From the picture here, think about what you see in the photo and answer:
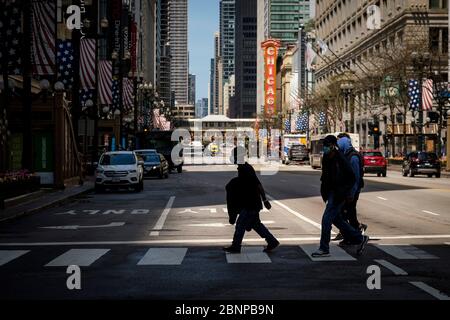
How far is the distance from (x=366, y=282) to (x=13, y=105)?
27.2m

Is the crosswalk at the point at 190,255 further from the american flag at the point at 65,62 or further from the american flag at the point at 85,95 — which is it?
the american flag at the point at 85,95

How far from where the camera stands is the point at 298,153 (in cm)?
10019

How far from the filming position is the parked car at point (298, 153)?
10026cm

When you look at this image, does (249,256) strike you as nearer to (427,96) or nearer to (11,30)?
(11,30)

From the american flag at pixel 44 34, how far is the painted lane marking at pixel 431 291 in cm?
2114

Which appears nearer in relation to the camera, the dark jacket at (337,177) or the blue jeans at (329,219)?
the blue jeans at (329,219)

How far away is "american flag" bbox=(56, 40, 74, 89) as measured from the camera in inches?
1421

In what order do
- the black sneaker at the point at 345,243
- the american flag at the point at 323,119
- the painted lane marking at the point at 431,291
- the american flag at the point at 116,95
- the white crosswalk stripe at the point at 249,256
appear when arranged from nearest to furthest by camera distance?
1. the painted lane marking at the point at 431,291
2. the white crosswalk stripe at the point at 249,256
3. the black sneaker at the point at 345,243
4. the american flag at the point at 116,95
5. the american flag at the point at 323,119

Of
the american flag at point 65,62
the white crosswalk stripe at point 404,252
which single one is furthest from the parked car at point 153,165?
the white crosswalk stripe at point 404,252

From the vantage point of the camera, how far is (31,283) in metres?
10.8

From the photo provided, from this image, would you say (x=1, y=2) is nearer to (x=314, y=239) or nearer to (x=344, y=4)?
(x=314, y=239)

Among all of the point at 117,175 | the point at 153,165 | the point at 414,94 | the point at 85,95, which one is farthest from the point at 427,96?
the point at 117,175
